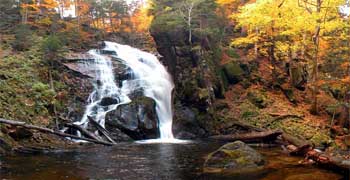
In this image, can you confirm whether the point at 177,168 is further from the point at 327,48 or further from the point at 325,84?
the point at 327,48

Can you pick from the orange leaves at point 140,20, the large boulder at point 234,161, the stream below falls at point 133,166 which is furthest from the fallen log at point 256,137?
the orange leaves at point 140,20

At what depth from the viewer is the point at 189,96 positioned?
66.7ft

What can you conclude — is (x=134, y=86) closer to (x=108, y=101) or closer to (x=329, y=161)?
(x=108, y=101)

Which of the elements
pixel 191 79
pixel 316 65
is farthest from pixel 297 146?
pixel 191 79

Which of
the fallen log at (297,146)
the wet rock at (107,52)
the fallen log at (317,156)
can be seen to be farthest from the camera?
the wet rock at (107,52)

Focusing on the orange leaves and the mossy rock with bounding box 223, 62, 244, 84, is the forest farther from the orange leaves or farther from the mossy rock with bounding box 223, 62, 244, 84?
the orange leaves

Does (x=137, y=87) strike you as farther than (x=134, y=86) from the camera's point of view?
No

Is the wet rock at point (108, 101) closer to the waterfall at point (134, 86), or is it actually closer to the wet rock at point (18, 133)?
the waterfall at point (134, 86)

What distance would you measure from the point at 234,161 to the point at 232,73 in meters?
13.4

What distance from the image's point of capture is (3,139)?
12125mm

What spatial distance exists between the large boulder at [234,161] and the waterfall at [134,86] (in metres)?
7.98

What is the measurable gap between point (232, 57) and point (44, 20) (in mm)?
15620

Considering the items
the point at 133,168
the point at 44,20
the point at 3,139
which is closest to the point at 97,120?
the point at 3,139

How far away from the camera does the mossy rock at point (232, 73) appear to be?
23.0 meters
